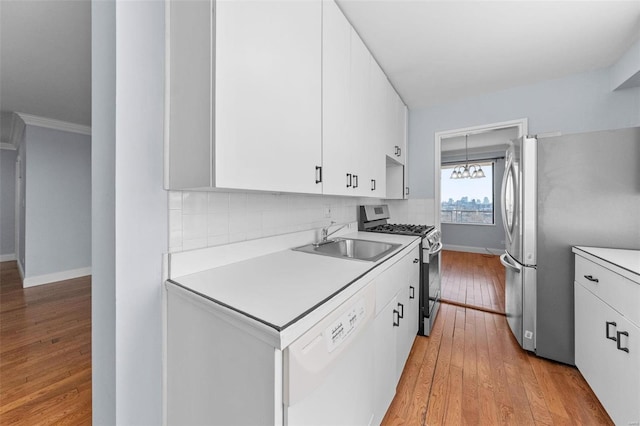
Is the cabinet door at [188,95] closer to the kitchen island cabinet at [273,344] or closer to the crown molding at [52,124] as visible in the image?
the kitchen island cabinet at [273,344]

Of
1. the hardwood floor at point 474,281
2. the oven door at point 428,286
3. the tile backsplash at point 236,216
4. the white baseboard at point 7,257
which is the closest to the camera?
the tile backsplash at point 236,216

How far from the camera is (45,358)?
1929mm

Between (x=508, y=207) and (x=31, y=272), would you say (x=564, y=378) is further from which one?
(x=31, y=272)

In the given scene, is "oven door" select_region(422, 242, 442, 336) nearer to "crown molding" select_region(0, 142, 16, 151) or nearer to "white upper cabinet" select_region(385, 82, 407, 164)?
"white upper cabinet" select_region(385, 82, 407, 164)

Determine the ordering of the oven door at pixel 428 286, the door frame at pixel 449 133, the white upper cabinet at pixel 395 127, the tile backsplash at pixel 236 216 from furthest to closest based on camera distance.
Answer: the door frame at pixel 449 133 < the white upper cabinet at pixel 395 127 < the oven door at pixel 428 286 < the tile backsplash at pixel 236 216

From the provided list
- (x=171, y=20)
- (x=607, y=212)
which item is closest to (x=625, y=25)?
(x=607, y=212)

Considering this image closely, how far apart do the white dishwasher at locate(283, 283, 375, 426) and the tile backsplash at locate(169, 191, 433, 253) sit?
2.32 ft

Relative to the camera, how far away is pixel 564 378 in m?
1.69

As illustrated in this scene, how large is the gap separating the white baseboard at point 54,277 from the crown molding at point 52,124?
7.20ft

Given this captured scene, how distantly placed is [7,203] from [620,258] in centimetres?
883

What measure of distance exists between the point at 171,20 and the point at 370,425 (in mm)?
1938

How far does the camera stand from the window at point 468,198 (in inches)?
236

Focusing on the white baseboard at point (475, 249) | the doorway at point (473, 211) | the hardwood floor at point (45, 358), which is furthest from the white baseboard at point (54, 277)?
the white baseboard at point (475, 249)

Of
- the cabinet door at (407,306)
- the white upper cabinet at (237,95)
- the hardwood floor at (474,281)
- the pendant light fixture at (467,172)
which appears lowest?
the hardwood floor at (474,281)
